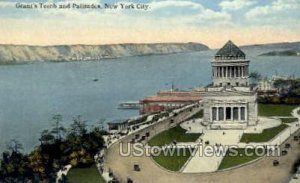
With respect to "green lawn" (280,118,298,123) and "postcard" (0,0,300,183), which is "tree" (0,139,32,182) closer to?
"postcard" (0,0,300,183)

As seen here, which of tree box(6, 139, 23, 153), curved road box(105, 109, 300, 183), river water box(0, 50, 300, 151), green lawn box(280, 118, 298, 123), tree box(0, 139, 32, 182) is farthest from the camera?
green lawn box(280, 118, 298, 123)

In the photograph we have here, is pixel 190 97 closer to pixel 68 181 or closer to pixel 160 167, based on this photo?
pixel 160 167

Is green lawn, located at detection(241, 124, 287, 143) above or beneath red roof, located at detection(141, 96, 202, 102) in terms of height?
beneath

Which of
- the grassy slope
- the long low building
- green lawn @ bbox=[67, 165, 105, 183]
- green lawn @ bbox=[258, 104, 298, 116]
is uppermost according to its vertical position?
the long low building

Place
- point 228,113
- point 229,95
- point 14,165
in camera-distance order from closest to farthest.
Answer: point 14,165 < point 228,113 < point 229,95

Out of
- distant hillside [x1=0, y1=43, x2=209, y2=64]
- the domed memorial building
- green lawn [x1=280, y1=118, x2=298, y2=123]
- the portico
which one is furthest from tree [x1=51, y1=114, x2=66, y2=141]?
green lawn [x1=280, y1=118, x2=298, y2=123]

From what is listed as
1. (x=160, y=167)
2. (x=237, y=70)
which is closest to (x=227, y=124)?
(x=237, y=70)

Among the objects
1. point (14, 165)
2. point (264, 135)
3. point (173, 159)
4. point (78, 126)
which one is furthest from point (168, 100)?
point (14, 165)

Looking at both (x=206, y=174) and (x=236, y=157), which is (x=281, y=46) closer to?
(x=236, y=157)
